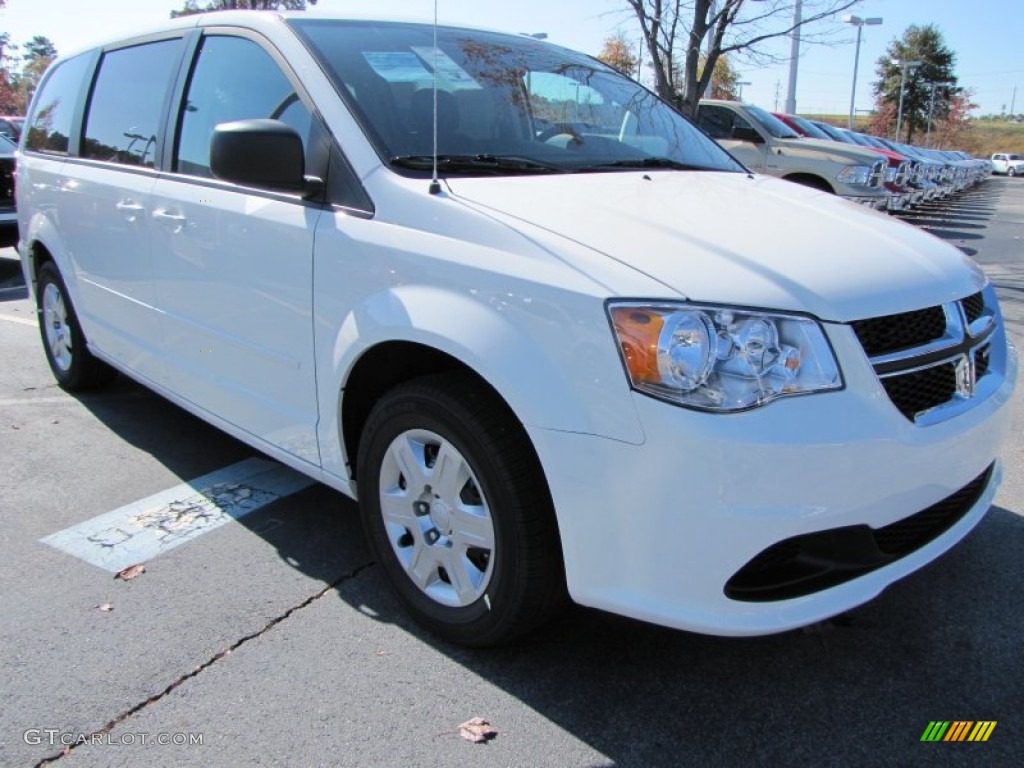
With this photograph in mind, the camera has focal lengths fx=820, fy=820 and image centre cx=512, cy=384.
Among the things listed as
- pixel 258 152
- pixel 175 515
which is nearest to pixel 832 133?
pixel 175 515

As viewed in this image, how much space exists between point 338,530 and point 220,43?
2003 mm

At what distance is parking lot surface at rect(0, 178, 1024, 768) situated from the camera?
212 cm

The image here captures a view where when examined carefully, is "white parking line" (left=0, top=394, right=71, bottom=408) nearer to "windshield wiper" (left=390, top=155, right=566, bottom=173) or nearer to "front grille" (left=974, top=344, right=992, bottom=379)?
"windshield wiper" (left=390, top=155, right=566, bottom=173)

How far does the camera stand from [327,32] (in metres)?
2.96

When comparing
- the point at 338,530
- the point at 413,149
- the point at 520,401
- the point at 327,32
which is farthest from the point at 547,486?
the point at 327,32

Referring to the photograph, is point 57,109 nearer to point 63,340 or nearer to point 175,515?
point 63,340

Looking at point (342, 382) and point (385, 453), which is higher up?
point (342, 382)

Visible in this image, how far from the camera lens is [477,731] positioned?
2178mm

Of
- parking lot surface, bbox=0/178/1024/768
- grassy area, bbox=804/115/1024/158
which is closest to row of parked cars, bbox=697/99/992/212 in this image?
parking lot surface, bbox=0/178/1024/768

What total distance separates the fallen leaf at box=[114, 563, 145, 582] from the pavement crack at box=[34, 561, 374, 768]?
645 millimetres

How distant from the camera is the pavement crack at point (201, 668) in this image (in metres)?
2.13

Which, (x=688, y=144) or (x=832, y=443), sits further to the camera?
(x=688, y=144)

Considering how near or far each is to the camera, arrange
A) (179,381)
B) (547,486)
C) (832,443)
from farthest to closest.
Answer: (179,381), (547,486), (832,443)

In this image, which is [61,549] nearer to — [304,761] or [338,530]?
[338,530]
